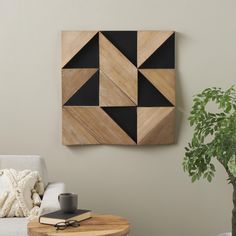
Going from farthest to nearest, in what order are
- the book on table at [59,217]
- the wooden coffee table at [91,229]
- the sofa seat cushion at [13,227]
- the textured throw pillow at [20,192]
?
1. the textured throw pillow at [20,192]
2. the sofa seat cushion at [13,227]
3. the book on table at [59,217]
4. the wooden coffee table at [91,229]

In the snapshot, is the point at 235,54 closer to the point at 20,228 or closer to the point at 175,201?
the point at 175,201

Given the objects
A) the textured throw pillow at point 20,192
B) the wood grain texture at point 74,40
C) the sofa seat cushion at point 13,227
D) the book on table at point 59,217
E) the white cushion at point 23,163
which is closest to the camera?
the book on table at point 59,217

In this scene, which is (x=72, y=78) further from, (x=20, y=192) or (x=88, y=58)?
(x=20, y=192)

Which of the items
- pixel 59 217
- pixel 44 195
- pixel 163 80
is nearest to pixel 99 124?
pixel 163 80

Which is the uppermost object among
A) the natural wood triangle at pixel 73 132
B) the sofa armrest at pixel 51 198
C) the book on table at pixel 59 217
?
the natural wood triangle at pixel 73 132

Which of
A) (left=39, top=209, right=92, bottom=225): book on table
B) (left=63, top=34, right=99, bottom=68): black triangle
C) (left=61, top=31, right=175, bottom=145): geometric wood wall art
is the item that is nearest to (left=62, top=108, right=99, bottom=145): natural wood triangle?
(left=61, top=31, right=175, bottom=145): geometric wood wall art

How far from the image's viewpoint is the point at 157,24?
3.90 m

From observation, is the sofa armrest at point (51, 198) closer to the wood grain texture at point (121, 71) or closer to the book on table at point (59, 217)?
the book on table at point (59, 217)

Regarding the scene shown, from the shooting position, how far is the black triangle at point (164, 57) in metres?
3.87

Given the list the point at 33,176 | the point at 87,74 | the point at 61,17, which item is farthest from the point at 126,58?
the point at 33,176

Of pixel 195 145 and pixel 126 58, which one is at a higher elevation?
pixel 126 58

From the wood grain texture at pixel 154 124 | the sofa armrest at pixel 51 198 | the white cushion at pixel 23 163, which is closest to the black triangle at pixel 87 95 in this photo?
the wood grain texture at pixel 154 124

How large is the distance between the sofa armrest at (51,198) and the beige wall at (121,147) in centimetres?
45

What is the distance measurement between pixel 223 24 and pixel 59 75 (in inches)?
51.0
